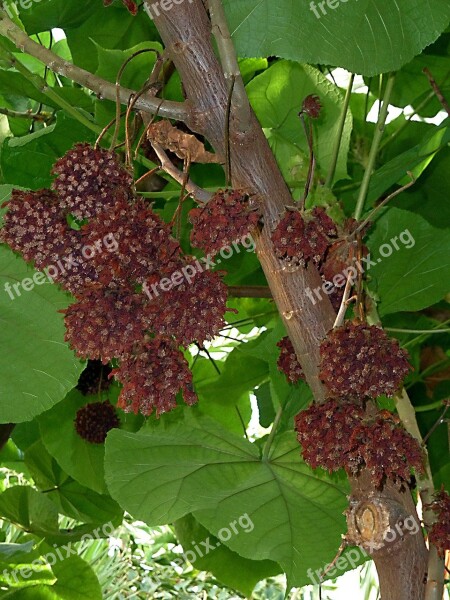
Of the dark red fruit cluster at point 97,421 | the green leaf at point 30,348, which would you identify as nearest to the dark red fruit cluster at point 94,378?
the dark red fruit cluster at point 97,421

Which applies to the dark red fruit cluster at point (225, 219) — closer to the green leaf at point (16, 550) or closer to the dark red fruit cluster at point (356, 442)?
the dark red fruit cluster at point (356, 442)

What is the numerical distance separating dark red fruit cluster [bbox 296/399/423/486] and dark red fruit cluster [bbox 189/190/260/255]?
0.11 m

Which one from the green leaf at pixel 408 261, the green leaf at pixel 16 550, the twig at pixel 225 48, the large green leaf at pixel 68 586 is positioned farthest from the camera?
the large green leaf at pixel 68 586

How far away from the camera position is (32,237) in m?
0.47

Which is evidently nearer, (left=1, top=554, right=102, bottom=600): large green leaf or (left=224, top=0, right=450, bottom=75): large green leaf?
(left=224, top=0, right=450, bottom=75): large green leaf

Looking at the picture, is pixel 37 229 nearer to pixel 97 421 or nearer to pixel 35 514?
pixel 97 421

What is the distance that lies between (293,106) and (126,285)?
0.41 metres

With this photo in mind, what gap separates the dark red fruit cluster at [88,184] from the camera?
465mm

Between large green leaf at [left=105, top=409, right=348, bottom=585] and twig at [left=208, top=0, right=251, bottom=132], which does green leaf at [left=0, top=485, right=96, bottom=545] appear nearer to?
large green leaf at [left=105, top=409, right=348, bottom=585]

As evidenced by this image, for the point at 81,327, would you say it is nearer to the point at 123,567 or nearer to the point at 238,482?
the point at 238,482

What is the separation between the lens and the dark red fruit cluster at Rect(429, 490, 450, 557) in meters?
0.47

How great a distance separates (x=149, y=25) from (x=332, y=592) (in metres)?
→ 2.11

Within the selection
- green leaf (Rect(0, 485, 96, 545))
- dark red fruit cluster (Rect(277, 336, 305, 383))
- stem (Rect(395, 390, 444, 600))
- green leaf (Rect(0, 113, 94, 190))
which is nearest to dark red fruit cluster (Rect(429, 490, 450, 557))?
stem (Rect(395, 390, 444, 600))

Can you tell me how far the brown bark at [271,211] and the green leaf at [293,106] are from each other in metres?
0.32
